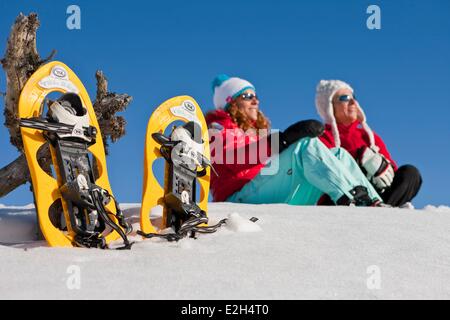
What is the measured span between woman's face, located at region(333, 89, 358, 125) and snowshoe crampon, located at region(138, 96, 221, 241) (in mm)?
2813

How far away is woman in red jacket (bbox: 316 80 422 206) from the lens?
623 cm

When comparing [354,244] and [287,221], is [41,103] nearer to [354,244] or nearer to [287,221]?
[287,221]

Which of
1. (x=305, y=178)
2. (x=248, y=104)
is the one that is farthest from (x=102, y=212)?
(x=248, y=104)

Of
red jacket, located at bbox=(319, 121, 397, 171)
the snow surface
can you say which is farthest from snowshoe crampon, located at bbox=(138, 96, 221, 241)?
red jacket, located at bbox=(319, 121, 397, 171)

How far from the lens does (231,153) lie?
17.8 feet

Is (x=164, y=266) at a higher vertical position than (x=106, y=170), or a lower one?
lower

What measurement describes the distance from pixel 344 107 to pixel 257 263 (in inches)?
151

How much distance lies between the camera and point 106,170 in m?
4.10

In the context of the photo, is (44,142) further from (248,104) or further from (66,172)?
(248,104)

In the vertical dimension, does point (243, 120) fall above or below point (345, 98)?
below

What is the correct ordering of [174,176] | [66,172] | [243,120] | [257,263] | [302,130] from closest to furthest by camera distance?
1. [257,263]
2. [66,172]
3. [174,176]
4. [302,130]
5. [243,120]

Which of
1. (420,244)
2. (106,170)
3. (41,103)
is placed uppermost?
(41,103)
